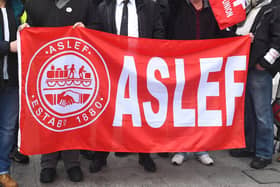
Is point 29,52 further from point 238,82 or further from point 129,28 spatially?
point 238,82

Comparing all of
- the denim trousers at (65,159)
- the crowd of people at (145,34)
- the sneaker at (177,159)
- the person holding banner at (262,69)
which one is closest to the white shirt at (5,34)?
the crowd of people at (145,34)

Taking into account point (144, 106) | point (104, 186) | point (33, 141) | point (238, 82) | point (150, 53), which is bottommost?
point (104, 186)

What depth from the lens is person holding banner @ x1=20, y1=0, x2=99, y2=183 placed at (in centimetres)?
375

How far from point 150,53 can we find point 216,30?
3.06ft

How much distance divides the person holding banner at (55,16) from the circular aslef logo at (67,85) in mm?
258

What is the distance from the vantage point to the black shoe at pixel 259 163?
4.35m

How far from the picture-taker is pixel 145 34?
13.1 feet

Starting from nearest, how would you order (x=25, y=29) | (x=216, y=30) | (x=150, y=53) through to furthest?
(x=25, y=29) < (x=150, y=53) < (x=216, y=30)

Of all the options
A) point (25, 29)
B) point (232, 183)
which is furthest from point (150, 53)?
point (232, 183)

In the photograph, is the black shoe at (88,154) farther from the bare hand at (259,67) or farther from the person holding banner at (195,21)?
the bare hand at (259,67)

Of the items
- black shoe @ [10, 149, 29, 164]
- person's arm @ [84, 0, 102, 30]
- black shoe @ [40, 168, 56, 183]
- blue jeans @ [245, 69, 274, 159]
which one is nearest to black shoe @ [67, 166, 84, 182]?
black shoe @ [40, 168, 56, 183]

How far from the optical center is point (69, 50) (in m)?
3.65

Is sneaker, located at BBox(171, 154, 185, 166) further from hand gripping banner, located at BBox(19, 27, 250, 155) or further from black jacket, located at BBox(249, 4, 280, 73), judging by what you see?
black jacket, located at BBox(249, 4, 280, 73)

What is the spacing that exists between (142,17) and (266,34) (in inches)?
50.7
